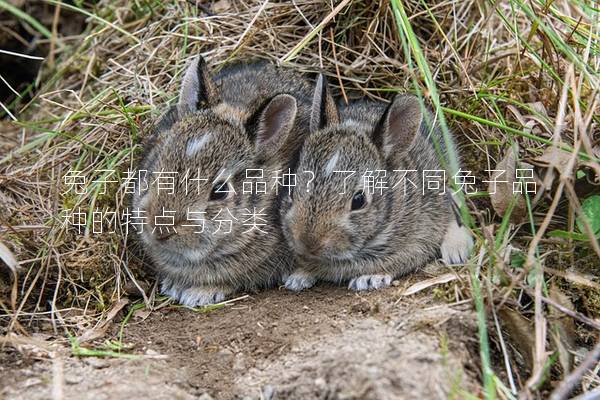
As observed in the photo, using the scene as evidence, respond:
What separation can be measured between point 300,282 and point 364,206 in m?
0.77

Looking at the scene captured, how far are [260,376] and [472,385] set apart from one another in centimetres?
112

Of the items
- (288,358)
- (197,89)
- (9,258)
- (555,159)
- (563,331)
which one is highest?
(197,89)

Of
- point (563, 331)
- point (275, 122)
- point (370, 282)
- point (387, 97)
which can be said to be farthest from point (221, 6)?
point (563, 331)

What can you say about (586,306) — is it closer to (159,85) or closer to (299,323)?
(299,323)

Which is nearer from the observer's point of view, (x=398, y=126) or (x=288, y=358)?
(x=288, y=358)

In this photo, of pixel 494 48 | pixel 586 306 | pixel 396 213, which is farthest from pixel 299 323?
pixel 494 48

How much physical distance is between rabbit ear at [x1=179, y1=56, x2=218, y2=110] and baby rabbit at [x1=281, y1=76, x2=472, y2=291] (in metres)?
0.74

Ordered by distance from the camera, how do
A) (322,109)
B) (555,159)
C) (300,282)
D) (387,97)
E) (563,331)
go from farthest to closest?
1. (387,97)
2. (300,282)
3. (322,109)
4. (555,159)
5. (563,331)

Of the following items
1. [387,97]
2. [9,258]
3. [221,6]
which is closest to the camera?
[9,258]

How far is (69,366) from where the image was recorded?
4117 millimetres

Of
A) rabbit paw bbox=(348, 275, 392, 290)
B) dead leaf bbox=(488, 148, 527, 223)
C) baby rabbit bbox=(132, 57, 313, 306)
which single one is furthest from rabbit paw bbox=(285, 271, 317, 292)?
dead leaf bbox=(488, 148, 527, 223)

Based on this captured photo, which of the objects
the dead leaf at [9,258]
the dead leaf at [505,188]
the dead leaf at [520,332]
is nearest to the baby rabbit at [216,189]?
the dead leaf at [9,258]

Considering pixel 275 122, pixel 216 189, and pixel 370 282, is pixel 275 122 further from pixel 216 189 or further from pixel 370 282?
pixel 370 282

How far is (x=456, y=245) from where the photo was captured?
507 centimetres
